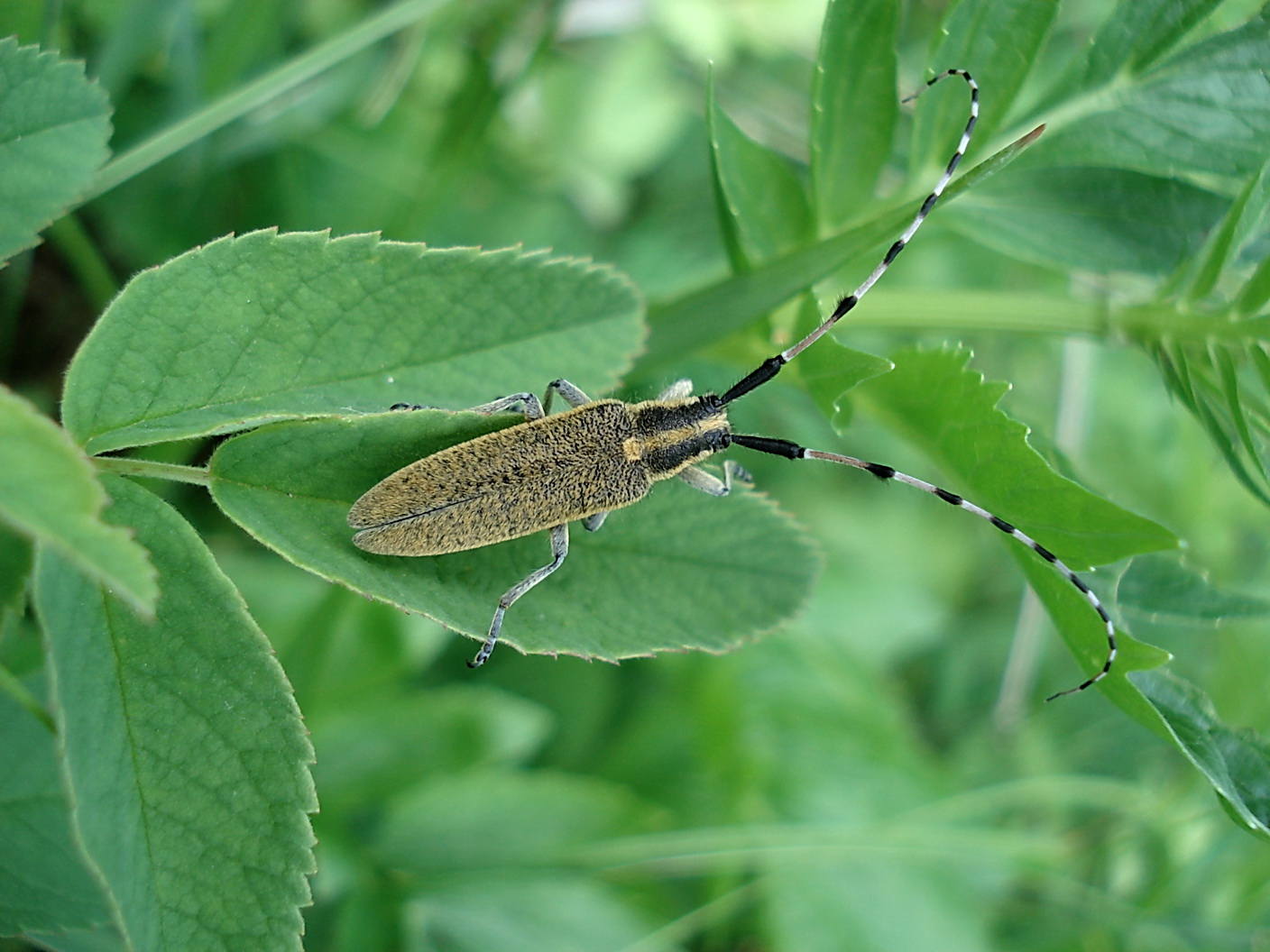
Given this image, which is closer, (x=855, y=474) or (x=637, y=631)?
(x=637, y=631)

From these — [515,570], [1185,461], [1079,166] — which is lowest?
[515,570]

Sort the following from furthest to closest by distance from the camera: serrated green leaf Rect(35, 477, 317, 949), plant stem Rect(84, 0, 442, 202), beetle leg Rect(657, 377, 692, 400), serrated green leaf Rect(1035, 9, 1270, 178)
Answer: beetle leg Rect(657, 377, 692, 400) < plant stem Rect(84, 0, 442, 202) < serrated green leaf Rect(1035, 9, 1270, 178) < serrated green leaf Rect(35, 477, 317, 949)

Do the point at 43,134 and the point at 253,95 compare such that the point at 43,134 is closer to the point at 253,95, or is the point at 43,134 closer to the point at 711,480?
the point at 253,95

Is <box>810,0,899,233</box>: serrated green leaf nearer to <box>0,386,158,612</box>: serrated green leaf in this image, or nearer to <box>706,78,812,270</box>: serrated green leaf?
<box>706,78,812,270</box>: serrated green leaf

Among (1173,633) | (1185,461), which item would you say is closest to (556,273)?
(1173,633)

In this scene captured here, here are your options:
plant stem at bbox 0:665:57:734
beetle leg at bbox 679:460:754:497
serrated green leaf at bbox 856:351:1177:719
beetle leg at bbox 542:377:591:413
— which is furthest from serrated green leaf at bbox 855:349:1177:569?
plant stem at bbox 0:665:57:734

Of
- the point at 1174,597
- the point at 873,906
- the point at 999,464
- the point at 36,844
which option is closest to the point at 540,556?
the point at 999,464

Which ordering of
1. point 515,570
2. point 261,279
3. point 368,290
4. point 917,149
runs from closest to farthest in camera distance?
point 261,279
point 368,290
point 515,570
point 917,149

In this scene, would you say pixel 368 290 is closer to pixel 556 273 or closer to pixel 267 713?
pixel 556 273
